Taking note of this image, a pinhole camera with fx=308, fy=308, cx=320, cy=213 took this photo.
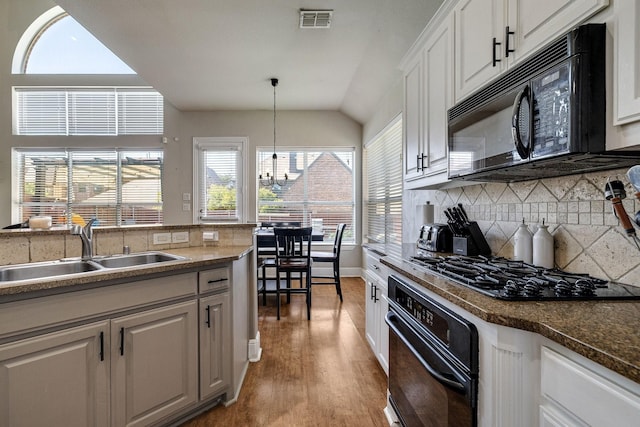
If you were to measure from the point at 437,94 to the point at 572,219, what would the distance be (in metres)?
0.97

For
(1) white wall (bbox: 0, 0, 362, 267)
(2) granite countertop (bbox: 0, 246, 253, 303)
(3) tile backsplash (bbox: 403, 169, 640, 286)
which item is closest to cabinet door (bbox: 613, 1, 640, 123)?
(3) tile backsplash (bbox: 403, 169, 640, 286)

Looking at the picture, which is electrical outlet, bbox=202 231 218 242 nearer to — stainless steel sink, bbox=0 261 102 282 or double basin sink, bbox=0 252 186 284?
double basin sink, bbox=0 252 186 284

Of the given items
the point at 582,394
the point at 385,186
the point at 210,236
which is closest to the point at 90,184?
the point at 210,236

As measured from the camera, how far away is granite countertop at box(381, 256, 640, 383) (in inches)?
22.6

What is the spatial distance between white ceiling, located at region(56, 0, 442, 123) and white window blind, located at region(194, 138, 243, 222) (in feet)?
2.83

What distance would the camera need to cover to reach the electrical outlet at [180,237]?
2.31 meters

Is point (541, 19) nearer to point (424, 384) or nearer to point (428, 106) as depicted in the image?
point (428, 106)

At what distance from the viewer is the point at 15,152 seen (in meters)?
5.34

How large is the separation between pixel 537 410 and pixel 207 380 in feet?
5.33

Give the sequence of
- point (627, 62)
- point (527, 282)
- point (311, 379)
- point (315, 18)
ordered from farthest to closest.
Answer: point (315, 18) → point (311, 379) → point (527, 282) → point (627, 62)

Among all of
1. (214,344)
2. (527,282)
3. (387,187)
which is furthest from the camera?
(387,187)

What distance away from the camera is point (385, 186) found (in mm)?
4344

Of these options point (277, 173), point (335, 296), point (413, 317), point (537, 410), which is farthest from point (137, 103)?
point (537, 410)

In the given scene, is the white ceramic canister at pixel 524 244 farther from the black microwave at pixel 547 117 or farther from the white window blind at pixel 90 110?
the white window blind at pixel 90 110
